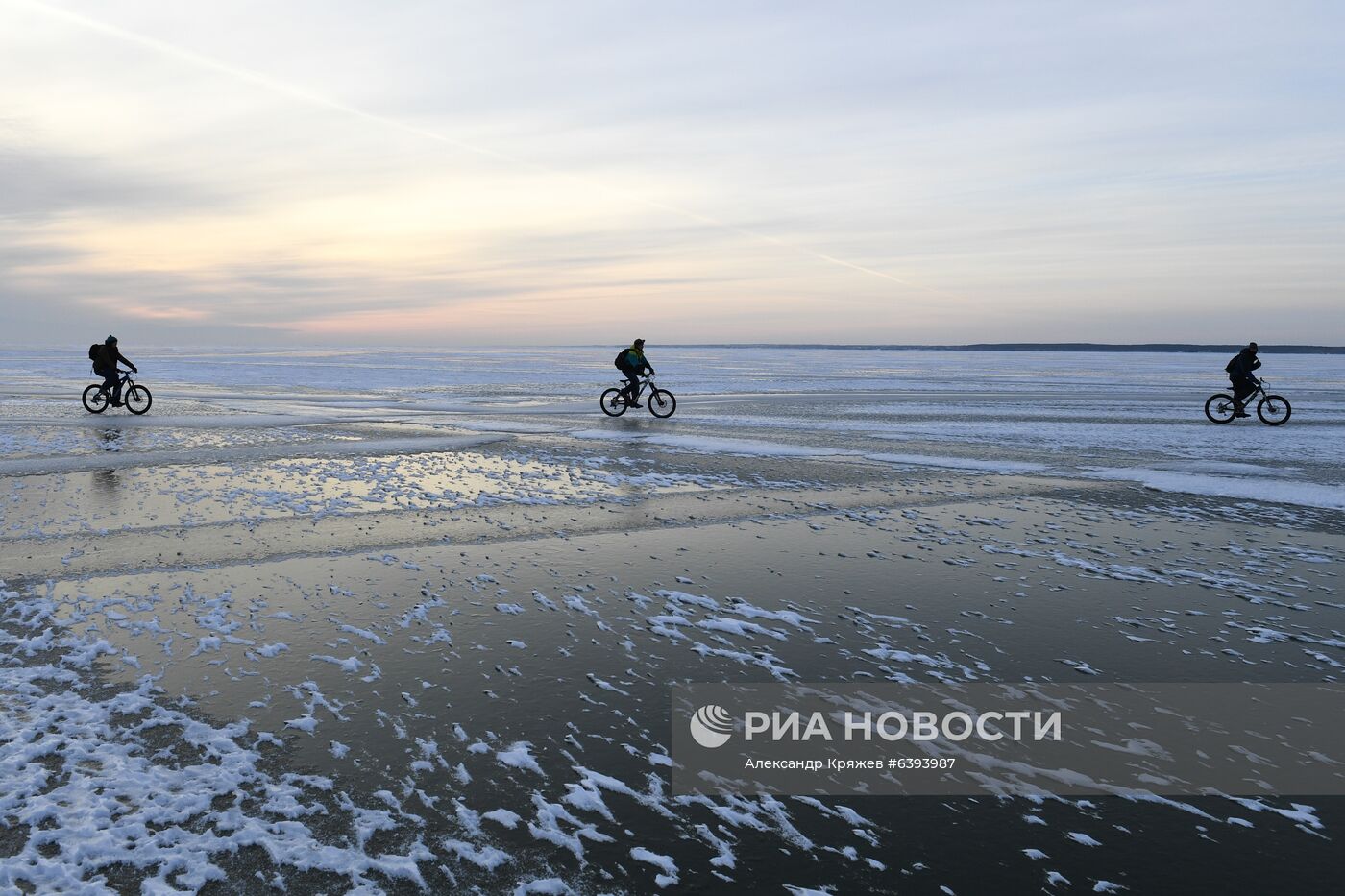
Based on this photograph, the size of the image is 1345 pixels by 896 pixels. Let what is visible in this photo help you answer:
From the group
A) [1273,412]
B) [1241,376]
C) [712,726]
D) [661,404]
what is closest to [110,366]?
[661,404]

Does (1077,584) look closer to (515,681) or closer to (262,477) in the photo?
(515,681)

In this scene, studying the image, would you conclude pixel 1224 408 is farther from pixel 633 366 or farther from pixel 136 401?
pixel 136 401

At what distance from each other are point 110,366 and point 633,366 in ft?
48.7

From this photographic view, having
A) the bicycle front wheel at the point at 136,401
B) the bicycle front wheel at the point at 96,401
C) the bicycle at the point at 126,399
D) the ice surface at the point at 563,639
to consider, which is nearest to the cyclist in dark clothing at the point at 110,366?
the bicycle at the point at 126,399

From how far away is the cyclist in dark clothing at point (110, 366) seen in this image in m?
22.9

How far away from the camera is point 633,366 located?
2386cm

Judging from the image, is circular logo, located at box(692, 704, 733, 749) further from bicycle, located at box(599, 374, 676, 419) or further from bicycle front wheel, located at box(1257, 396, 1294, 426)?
bicycle front wheel, located at box(1257, 396, 1294, 426)

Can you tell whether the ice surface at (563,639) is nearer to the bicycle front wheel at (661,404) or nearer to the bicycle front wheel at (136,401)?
the bicycle front wheel at (661,404)

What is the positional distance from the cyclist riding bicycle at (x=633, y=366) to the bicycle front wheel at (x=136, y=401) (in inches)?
544

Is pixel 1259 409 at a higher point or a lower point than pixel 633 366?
lower

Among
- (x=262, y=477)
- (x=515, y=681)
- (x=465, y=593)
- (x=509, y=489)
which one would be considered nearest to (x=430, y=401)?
(x=262, y=477)

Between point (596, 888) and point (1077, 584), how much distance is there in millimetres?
5914

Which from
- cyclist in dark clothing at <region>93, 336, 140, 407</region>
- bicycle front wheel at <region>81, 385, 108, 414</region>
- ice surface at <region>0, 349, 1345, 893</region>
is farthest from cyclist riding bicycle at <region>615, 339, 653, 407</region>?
bicycle front wheel at <region>81, 385, 108, 414</region>

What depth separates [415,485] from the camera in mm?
12555
